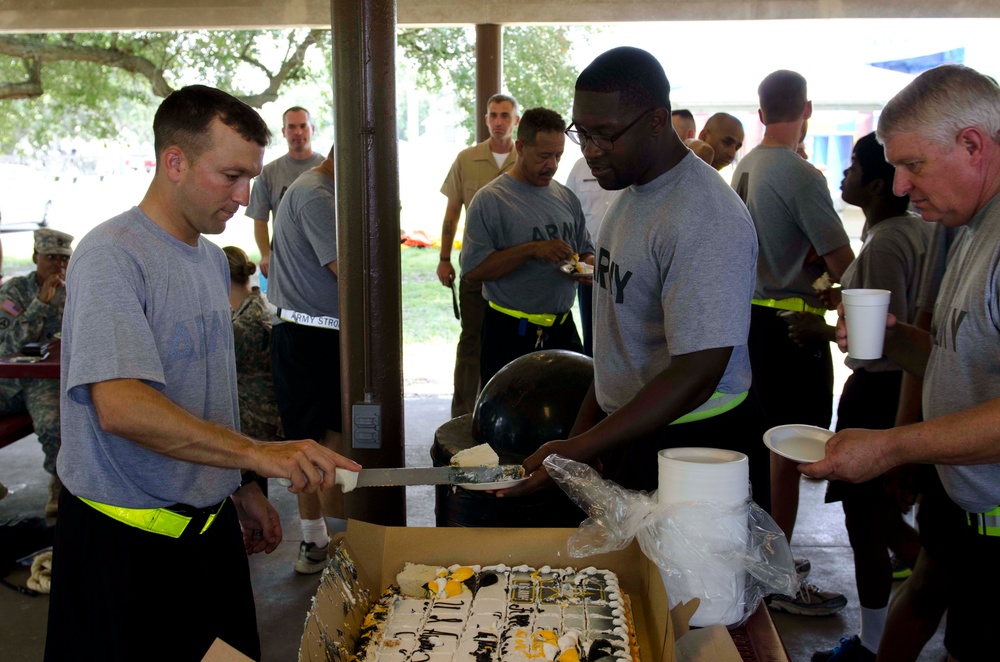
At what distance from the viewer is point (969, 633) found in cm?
213

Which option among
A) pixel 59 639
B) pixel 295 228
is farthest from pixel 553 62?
pixel 59 639

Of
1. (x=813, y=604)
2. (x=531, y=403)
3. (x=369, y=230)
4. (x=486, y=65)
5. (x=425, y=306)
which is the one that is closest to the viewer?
(x=531, y=403)

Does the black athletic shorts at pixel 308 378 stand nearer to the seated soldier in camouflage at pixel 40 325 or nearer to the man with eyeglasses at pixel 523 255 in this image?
the man with eyeglasses at pixel 523 255

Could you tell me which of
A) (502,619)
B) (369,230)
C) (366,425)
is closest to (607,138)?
(502,619)

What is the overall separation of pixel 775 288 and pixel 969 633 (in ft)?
6.98

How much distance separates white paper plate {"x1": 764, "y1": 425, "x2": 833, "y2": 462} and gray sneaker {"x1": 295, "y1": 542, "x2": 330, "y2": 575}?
291 centimetres

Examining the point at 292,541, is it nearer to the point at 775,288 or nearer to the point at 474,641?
the point at 775,288

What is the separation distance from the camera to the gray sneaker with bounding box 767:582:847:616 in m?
3.84

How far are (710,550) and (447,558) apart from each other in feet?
2.22

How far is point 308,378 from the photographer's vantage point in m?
4.23

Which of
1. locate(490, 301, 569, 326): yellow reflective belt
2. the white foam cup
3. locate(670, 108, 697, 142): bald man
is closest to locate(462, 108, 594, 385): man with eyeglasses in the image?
locate(490, 301, 569, 326): yellow reflective belt

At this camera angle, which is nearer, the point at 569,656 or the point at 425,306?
the point at 569,656

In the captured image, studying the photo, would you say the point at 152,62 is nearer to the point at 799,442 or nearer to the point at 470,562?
the point at 470,562

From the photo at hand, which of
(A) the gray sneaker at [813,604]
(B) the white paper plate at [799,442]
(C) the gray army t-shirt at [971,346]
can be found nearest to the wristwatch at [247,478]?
(B) the white paper plate at [799,442]
